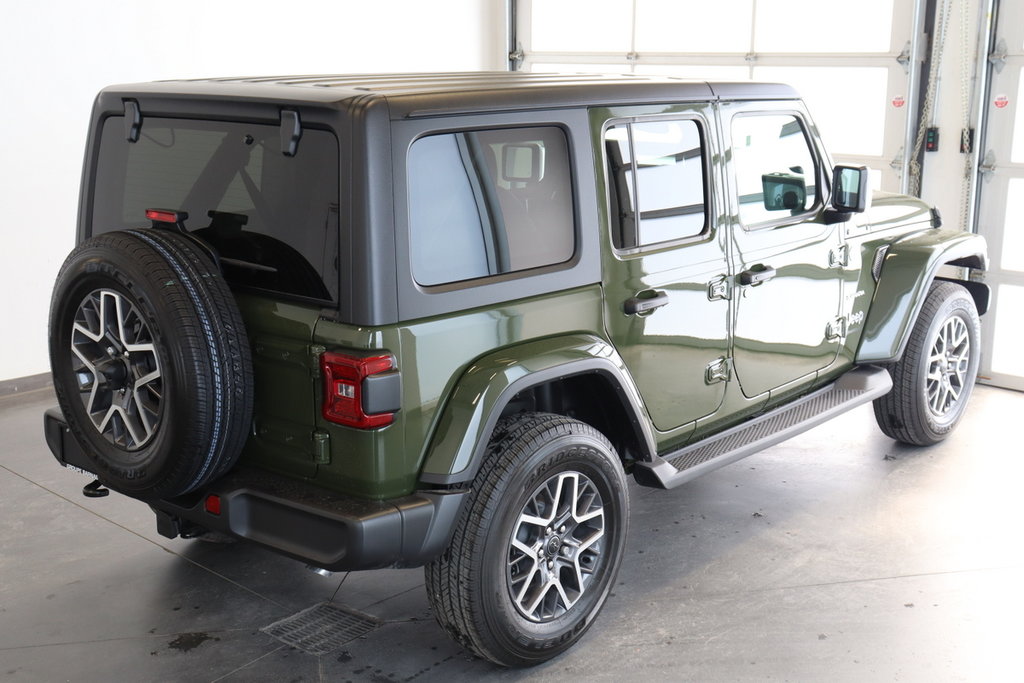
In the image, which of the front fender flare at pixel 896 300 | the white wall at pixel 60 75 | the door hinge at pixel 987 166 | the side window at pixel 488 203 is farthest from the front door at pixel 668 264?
the white wall at pixel 60 75

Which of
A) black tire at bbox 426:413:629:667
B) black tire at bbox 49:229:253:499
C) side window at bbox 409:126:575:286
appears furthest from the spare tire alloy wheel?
black tire at bbox 426:413:629:667

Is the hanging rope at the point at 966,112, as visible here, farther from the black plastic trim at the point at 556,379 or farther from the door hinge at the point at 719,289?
the black plastic trim at the point at 556,379

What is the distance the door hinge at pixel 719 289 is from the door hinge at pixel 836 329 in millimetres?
827

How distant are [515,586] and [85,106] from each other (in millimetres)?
4697

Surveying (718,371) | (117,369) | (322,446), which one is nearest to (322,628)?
(322,446)

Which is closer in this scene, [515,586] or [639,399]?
[515,586]

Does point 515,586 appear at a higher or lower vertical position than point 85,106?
lower

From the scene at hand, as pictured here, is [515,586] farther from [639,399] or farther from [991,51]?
[991,51]

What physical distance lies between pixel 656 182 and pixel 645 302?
44 centimetres

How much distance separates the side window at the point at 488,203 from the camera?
304cm

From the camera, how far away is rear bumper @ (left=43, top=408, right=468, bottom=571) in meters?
2.92

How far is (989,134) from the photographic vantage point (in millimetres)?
6492

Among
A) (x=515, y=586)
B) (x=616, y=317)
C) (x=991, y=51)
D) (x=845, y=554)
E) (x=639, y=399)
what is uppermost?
(x=991, y=51)

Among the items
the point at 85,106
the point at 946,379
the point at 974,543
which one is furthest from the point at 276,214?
the point at 85,106
